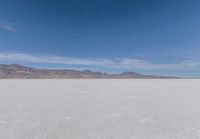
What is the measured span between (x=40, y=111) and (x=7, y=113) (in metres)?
0.79

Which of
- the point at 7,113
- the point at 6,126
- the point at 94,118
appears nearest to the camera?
the point at 6,126

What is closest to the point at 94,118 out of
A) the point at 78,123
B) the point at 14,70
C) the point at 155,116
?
the point at 78,123

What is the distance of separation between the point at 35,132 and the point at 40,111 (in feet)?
5.30

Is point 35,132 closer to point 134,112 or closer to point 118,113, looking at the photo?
point 118,113

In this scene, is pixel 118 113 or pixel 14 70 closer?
pixel 118 113

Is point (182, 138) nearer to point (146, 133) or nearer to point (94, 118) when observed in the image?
point (146, 133)

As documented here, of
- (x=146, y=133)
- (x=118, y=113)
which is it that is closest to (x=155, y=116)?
(x=118, y=113)

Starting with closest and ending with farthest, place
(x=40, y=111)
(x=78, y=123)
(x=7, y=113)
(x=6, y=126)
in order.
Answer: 1. (x=6, y=126)
2. (x=78, y=123)
3. (x=7, y=113)
4. (x=40, y=111)

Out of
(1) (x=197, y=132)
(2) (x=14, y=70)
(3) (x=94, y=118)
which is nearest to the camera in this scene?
(1) (x=197, y=132)

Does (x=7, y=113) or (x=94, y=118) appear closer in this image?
(x=94, y=118)

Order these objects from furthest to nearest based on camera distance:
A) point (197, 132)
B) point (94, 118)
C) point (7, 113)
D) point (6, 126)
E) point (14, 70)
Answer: point (14, 70) < point (7, 113) < point (94, 118) < point (6, 126) < point (197, 132)

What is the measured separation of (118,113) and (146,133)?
145 centimetres

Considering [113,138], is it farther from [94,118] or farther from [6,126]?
[6,126]

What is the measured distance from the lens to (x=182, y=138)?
2.87 metres
